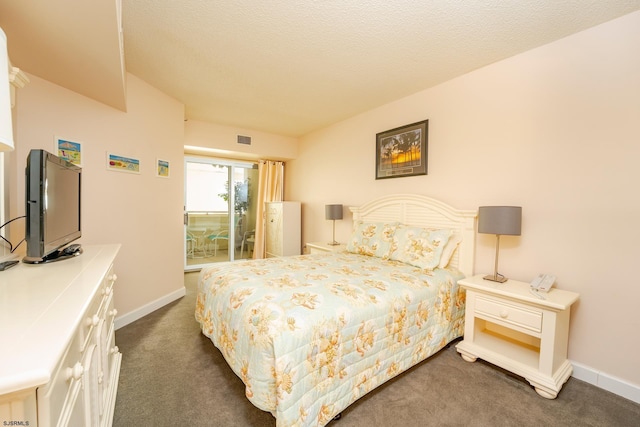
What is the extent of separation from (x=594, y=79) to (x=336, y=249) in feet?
9.35

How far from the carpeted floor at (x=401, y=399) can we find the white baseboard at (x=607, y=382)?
45 mm

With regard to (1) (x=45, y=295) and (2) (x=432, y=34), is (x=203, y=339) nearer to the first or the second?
(1) (x=45, y=295)

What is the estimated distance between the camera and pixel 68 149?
2328 mm

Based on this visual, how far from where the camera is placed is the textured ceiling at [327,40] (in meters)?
1.81

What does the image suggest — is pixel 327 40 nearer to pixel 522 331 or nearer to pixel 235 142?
pixel 522 331

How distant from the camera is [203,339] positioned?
2.50m

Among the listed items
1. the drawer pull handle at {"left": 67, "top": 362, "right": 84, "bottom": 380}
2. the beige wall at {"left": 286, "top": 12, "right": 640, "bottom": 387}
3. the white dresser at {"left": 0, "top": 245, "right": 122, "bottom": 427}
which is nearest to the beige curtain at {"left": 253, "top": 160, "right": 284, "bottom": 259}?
the beige wall at {"left": 286, "top": 12, "right": 640, "bottom": 387}

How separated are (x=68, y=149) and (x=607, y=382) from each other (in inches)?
177

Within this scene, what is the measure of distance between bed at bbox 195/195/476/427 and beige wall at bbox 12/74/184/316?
1.03 meters

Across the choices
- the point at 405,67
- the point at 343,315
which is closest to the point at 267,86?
the point at 405,67

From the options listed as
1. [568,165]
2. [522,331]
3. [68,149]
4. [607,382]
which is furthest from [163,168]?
[607,382]

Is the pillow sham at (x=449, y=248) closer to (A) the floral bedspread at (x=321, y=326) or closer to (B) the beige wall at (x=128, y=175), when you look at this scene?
(A) the floral bedspread at (x=321, y=326)

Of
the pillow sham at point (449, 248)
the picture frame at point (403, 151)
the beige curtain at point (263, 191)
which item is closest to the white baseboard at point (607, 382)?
the pillow sham at point (449, 248)

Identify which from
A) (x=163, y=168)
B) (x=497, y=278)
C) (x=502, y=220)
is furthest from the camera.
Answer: (x=163, y=168)
